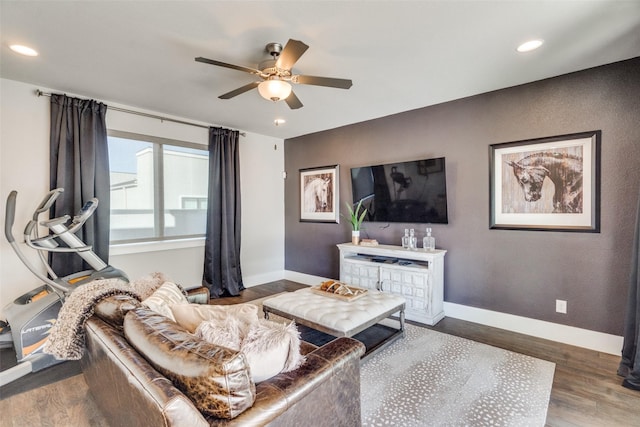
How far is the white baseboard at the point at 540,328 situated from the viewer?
8.86 feet

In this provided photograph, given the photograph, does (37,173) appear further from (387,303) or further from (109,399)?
(387,303)

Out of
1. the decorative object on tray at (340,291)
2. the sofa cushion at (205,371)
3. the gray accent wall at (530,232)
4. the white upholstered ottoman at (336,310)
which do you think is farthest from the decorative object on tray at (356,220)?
the sofa cushion at (205,371)

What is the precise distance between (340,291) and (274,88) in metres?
1.95

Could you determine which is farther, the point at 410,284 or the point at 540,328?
→ the point at 410,284

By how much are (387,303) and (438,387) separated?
76 centimetres

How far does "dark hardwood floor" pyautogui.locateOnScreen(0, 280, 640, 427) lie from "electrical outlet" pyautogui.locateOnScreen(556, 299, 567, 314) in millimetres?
327

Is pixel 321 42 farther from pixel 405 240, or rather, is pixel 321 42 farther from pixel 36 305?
pixel 36 305

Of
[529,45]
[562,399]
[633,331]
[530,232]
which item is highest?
[529,45]

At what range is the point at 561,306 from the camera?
2.91 m

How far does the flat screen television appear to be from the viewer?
144 inches

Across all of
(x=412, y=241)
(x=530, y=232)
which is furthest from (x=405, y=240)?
(x=530, y=232)

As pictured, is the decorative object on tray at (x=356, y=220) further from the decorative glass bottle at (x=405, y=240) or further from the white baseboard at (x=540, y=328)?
the white baseboard at (x=540, y=328)

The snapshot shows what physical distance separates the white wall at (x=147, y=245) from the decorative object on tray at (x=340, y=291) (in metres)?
2.25

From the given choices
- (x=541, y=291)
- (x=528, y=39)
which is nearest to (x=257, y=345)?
(x=528, y=39)
